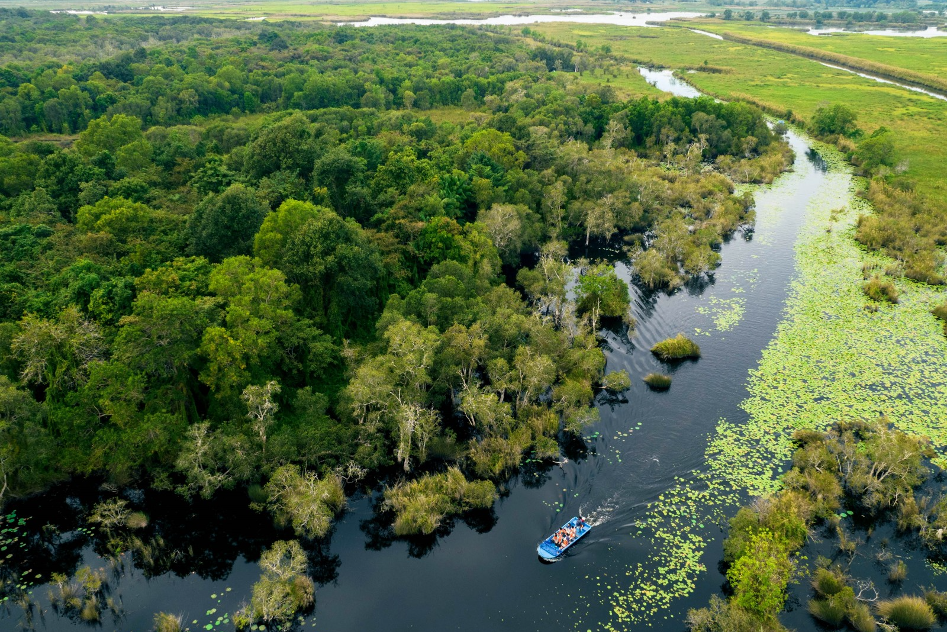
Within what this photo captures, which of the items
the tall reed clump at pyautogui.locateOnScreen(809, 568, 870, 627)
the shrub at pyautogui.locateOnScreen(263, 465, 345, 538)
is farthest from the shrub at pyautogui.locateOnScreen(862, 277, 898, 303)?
the shrub at pyautogui.locateOnScreen(263, 465, 345, 538)

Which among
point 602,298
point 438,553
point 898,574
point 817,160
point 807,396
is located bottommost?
point 438,553

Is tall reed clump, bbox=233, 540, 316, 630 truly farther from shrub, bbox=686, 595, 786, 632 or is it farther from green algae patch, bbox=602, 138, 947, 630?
shrub, bbox=686, 595, 786, 632

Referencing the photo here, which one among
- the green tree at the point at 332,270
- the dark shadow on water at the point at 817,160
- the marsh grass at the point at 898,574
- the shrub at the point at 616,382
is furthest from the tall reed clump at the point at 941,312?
the green tree at the point at 332,270

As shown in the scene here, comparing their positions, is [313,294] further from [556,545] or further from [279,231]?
[556,545]

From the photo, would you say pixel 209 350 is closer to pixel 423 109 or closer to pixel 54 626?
pixel 54 626

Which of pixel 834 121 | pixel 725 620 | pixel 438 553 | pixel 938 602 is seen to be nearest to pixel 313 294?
pixel 438 553

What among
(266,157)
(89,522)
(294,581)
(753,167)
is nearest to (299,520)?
(294,581)
